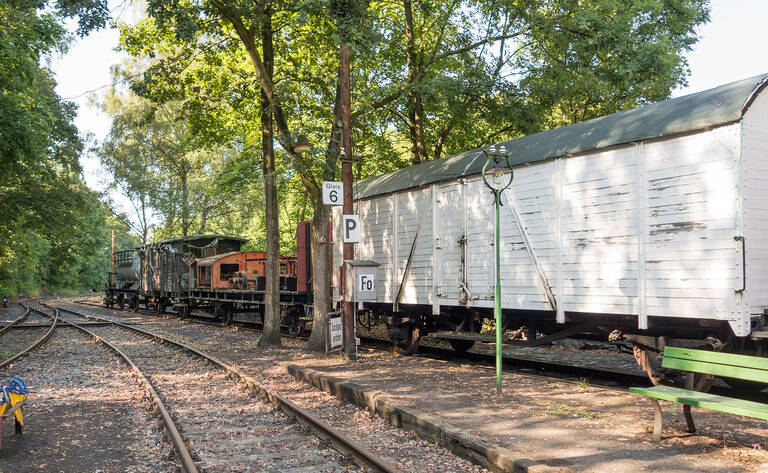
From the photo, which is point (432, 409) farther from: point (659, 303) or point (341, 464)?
point (659, 303)

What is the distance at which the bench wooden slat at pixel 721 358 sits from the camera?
4.80 m

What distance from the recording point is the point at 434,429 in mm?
5750

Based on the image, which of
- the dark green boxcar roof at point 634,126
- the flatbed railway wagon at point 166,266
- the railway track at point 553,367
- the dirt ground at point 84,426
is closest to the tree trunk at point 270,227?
the railway track at point 553,367

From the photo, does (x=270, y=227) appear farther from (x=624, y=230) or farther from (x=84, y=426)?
(x=624, y=230)

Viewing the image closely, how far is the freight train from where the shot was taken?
6504 mm

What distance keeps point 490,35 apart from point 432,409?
12.7 meters

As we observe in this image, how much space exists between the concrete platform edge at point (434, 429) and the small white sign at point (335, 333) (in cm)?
266

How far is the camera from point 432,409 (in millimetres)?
6605

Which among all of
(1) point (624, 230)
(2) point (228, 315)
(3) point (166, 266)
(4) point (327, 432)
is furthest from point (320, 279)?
(3) point (166, 266)

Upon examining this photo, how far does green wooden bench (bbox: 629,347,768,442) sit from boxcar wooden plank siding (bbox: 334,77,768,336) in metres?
1.29

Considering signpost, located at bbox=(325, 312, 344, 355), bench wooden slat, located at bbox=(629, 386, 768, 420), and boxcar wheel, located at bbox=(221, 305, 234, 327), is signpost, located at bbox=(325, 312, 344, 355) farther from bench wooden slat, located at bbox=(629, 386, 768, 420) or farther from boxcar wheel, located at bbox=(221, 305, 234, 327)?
boxcar wheel, located at bbox=(221, 305, 234, 327)

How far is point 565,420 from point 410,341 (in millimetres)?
6178

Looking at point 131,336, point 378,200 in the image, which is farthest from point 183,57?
point 131,336

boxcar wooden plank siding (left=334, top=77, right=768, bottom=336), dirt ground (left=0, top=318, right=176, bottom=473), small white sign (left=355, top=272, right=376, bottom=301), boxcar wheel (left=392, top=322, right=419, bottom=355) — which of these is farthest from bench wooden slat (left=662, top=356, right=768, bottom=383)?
boxcar wheel (left=392, top=322, right=419, bottom=355)
